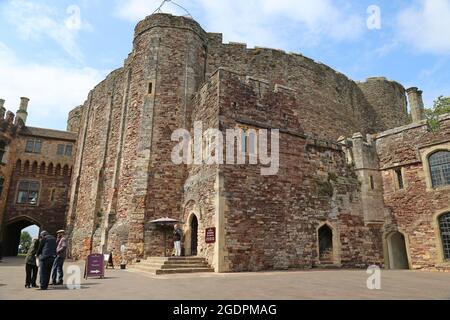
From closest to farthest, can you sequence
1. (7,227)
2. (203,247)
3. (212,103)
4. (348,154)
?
Result: (203,247)
(212,103)
(348,154)
(7,227)

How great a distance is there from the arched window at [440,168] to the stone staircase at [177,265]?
1207cm

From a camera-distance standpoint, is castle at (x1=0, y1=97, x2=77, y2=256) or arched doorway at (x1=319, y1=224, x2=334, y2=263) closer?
arched doorway at (x1=319, y1=224, x2=334, y2=263)

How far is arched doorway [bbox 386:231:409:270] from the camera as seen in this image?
17.3 metres

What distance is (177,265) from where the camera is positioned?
12.3 meters

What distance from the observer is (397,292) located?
24.5 ft

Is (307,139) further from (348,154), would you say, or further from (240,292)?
(240,292)

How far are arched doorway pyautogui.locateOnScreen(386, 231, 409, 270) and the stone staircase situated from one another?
10.6 m

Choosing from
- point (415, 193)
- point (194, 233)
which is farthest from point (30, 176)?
point (415, 193)

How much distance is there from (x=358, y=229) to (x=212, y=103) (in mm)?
9775

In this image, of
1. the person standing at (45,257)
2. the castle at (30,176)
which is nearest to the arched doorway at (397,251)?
the person standing at (45,257)

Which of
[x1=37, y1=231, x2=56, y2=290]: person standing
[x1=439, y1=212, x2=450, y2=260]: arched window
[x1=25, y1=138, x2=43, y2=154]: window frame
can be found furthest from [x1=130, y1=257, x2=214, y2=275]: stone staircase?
[x1=25, y1=138, x2=43, y2=154]: window frame

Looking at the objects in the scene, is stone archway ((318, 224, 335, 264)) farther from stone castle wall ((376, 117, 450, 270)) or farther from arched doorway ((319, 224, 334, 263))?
stone castle wall ((376, 117, 450, 270))

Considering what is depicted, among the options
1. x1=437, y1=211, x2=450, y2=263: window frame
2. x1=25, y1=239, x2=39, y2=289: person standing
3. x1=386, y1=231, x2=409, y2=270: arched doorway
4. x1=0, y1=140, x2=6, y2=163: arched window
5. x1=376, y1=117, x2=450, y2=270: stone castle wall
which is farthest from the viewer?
x1=0, y1=140, x2=6, y2=163: arched window

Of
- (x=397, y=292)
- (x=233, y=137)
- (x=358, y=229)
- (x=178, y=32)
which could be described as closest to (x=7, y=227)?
(x=178, y=32)
